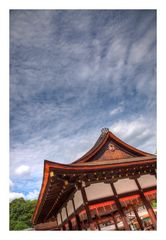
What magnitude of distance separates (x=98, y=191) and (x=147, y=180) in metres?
2.86

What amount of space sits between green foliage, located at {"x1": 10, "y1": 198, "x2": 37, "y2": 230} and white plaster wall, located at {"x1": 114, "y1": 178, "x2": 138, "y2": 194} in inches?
1530

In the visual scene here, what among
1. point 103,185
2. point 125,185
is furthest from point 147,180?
point 103,185

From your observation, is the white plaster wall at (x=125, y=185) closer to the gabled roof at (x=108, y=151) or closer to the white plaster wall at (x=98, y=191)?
the white plaster wall at (x=98, y=191)

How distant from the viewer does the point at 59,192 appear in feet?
26.2

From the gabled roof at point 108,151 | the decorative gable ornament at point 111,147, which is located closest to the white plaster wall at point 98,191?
the gabled roof at point 108,151

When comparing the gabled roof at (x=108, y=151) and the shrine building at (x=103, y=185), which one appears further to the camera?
the gabled roof at (x=108, y=151)

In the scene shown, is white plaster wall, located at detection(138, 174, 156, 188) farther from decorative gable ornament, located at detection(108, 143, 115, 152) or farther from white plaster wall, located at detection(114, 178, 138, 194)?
decorative gable ornament, located at detection(108, 143, 115, 152)

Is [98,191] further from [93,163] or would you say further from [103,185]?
[93,163]

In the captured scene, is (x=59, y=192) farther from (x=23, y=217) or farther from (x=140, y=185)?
(x=23, y=217)

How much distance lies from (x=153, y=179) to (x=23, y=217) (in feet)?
136

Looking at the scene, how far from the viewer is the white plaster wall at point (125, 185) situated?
26.1 feet

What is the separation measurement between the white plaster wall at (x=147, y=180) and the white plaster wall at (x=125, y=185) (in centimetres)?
41
